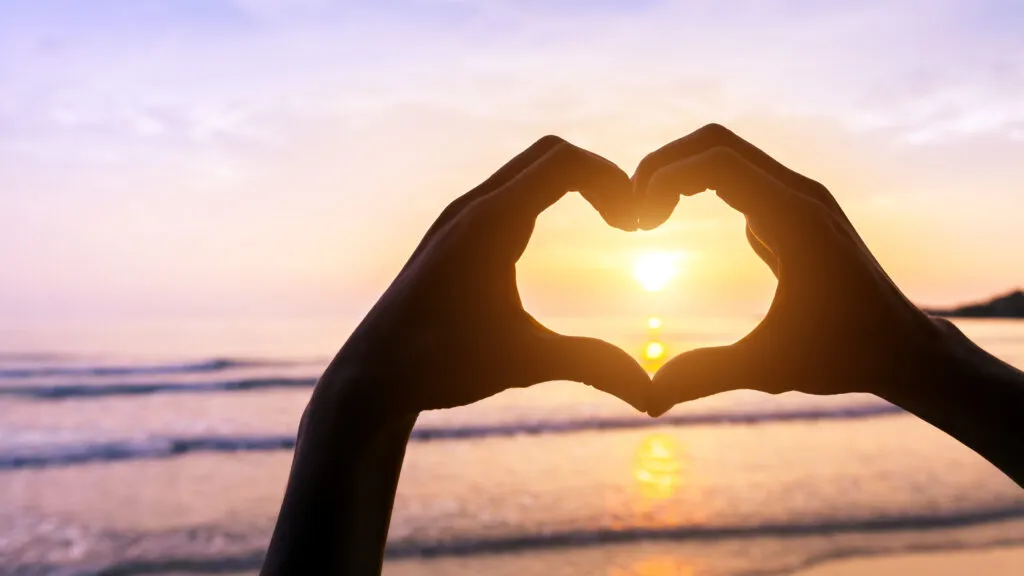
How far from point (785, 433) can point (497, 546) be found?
6.13 m

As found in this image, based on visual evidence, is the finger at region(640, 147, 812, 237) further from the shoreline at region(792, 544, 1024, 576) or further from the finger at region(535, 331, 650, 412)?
the shoreline at region(792, 544, 1024, 576)

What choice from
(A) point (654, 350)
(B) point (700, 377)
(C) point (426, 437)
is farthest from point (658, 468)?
(A) point (654, 350)

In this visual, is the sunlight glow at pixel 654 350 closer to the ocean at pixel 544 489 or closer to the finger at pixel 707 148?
the ocean at pixel 544 489

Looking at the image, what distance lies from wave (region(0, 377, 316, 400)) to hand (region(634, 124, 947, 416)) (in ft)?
48.9

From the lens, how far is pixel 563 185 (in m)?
1.23

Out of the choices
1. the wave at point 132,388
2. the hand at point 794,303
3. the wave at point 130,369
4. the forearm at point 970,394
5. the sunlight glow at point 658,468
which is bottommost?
the sunlight glow at point 658,468

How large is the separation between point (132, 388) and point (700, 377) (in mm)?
15767

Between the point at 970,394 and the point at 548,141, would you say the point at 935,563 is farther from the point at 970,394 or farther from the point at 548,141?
the point at 548,141

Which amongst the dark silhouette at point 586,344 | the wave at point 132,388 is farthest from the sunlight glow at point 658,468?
the wave at point 132,388

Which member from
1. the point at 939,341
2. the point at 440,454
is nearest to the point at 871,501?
the point at 440,454

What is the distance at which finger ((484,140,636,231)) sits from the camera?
47.8 inches

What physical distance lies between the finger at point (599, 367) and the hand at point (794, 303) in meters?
0.04

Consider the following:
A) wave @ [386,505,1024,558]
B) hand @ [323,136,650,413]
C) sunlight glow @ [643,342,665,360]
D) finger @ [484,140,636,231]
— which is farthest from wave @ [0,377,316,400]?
finger @ [484,140,636,231]

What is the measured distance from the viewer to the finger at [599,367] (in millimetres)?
1262
